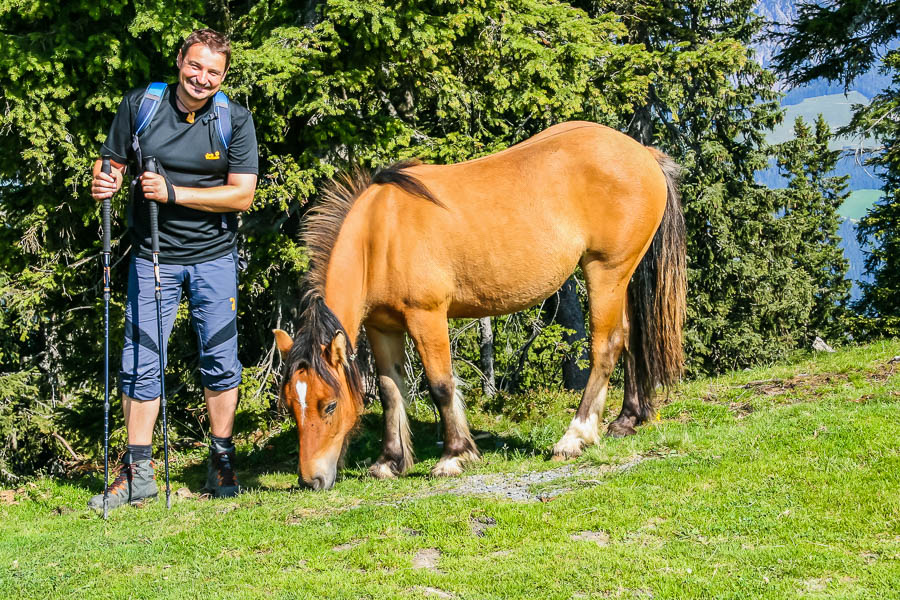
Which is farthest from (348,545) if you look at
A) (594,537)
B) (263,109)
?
(263,109)

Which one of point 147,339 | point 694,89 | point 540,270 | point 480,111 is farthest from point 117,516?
point 694,89

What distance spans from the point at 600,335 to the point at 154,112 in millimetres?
3741

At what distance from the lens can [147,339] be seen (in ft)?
18.5

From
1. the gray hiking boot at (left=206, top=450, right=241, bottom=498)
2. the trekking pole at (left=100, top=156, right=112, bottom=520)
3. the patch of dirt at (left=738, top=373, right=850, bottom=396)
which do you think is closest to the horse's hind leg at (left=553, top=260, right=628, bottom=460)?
the patch of dirt at (left=738, top=373, right=850, bottom=396)

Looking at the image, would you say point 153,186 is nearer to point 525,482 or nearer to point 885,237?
point 525,482

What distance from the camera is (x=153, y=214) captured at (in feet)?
17.5

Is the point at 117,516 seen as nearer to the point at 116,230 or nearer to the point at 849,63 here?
the point at 116,230

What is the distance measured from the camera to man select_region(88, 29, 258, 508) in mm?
5367

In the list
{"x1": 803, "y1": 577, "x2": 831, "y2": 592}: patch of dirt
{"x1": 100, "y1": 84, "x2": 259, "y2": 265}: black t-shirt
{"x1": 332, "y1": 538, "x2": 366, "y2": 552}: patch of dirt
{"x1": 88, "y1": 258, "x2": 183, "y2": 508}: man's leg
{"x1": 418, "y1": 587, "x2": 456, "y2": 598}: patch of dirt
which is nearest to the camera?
{"x1": 803, "y1": 577, "x2": 831, "y2": 592}: patch of dirt

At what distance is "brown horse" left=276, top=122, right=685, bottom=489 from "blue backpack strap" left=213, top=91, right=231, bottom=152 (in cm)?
92

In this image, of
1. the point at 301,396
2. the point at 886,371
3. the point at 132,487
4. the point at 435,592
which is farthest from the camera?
the point at 886,371

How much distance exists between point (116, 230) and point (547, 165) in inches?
214

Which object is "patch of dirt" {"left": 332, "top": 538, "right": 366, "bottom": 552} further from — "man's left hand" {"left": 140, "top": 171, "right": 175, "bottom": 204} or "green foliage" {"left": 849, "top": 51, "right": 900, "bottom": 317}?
"green foliage" {"left": 849, "top": 51, "right": 900, "bottom": 317}

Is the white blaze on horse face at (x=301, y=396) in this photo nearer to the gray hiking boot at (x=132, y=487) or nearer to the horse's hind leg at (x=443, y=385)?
the horse's hind leg at (x=443, y=385)
